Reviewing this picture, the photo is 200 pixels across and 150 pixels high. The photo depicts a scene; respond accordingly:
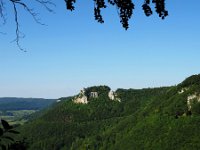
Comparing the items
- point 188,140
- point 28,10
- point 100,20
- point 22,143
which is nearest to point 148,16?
point 100,20

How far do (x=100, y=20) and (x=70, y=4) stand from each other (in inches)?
28.4

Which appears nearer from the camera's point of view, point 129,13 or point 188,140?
point 129,13

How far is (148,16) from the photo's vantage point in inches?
362

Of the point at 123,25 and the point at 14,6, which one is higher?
the point at 14,6

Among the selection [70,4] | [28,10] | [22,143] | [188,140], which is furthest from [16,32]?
→ [188,140]

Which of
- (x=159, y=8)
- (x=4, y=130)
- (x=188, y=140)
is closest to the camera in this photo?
(x=159, y=8)

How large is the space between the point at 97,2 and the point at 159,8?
1264 millimetres

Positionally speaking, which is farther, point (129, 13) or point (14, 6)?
point (14, 6)

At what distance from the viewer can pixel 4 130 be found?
973 cm

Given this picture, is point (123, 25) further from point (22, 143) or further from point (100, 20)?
point (22, 143)

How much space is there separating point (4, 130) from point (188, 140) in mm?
193458

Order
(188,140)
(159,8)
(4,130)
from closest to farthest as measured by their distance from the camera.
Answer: (159,8)
(4,130)
(188,140)

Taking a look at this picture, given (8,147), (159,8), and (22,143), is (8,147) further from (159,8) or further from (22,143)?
(159,8)

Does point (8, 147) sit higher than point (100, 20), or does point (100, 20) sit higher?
point (100, 20)
